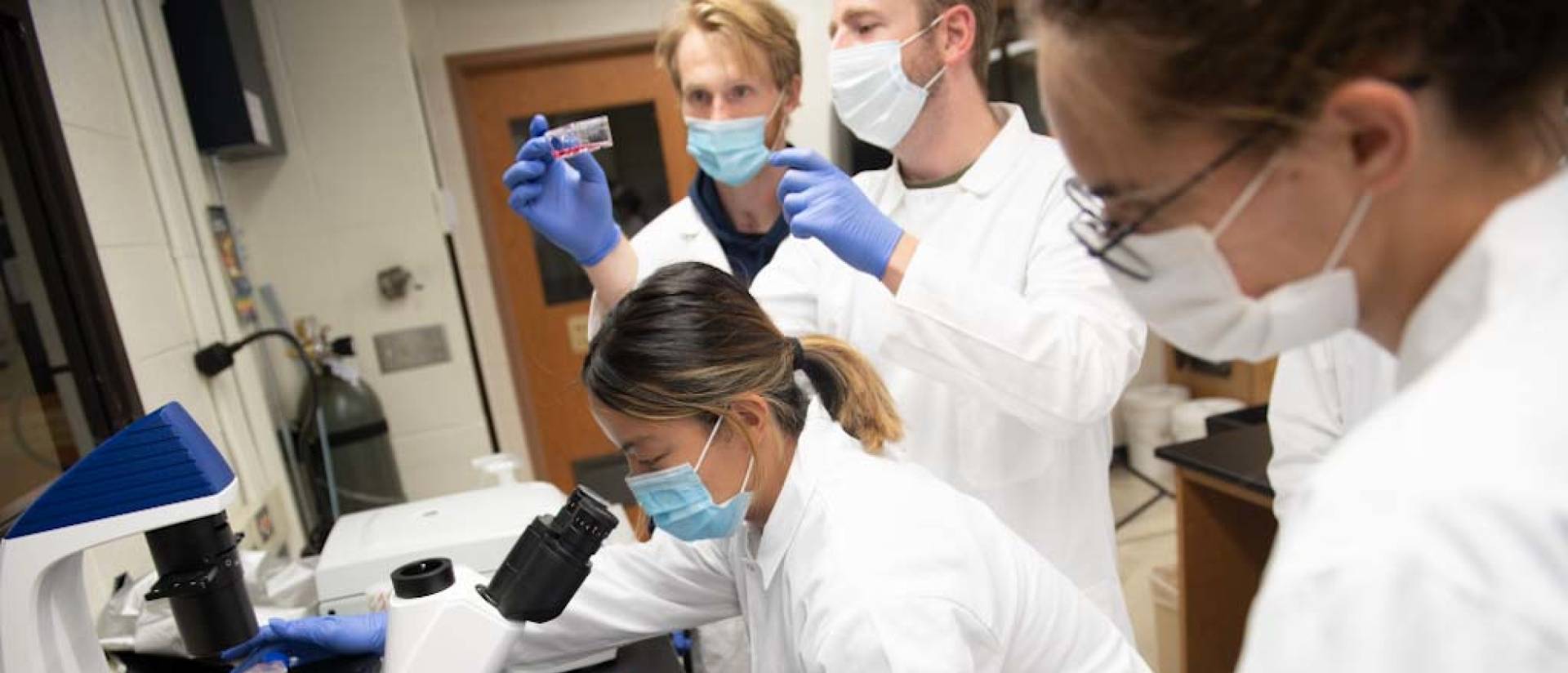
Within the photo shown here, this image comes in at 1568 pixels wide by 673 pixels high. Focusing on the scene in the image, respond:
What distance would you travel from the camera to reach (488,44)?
2881mm

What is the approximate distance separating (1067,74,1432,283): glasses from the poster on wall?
79.4 inches

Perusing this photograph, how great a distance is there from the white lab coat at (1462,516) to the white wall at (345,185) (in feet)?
8.16

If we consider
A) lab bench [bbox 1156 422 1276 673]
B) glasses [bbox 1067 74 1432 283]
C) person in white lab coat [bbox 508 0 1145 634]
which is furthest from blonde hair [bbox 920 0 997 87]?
lab bench [bbox 1156 422 1276 673]

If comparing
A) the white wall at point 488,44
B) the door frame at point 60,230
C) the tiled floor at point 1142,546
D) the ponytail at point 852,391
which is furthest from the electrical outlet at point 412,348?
the tiled floor at point 1142,546

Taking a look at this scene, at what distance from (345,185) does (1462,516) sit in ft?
8.64

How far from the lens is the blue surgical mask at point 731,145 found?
1.45m

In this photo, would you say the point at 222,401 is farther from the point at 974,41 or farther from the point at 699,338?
the point at 974,41

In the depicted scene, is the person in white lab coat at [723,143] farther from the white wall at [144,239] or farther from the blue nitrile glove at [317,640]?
the white wall at [144,239]

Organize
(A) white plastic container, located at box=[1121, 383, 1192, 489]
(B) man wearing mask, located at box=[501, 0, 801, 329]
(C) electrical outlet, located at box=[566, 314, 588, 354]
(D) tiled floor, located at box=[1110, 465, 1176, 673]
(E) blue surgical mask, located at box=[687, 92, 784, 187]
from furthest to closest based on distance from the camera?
(A) white plastic container, located at box=[1121, 383, 1192, 489] < (C) electrical outlet, located at box=[566, 314, 588, 354] < (D) tiled floor, located at box=[1110, 465, 1176, 673] < (E) blue surgical mask, located at box=[687, 92, 784, 187] < (B) man wearing mask, located at box=[501, 0, 801, 329]

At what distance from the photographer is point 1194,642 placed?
181 cm

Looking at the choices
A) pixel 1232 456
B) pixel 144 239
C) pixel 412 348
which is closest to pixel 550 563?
pixel 144 239

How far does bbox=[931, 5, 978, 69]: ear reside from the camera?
3.92 feet

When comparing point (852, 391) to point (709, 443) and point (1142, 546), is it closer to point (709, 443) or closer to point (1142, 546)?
point (709, 443)

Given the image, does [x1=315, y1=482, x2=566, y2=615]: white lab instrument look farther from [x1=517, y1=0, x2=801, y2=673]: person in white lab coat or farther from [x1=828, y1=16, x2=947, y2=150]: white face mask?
[x1=828, y1=16, x2=947, y2=150]: white face mask
